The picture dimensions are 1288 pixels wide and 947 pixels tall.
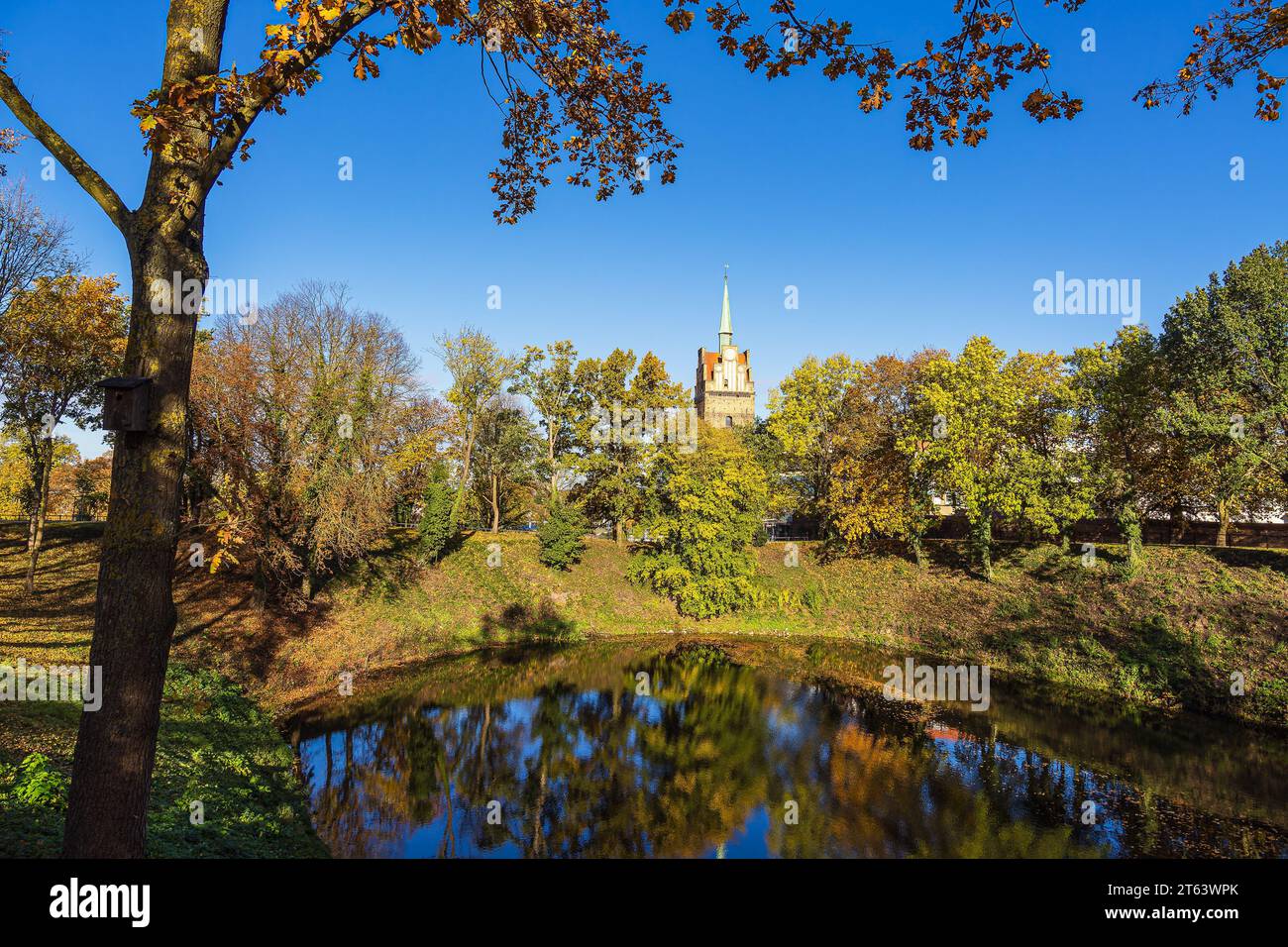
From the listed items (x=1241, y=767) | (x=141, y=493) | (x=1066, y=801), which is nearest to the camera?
(x=141, y=493)

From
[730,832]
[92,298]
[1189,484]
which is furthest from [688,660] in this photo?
[92,298]

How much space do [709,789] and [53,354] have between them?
22747 millimetres

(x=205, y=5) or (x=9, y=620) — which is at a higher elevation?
(x=205, y=5)

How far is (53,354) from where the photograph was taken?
1811 centimetres

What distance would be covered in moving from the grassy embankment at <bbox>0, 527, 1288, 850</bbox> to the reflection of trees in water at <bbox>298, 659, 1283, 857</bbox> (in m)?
2.47


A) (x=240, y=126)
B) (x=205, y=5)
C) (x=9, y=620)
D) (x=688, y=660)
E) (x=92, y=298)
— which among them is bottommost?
(x=688, y=660)

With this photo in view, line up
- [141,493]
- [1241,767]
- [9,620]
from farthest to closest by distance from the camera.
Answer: [9,620], [1241,767], [141,493]

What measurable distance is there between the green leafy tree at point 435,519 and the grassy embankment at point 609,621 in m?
1.06

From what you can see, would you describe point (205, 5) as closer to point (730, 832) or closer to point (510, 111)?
point (510, 111)

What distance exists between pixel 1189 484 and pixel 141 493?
34018 millimetres

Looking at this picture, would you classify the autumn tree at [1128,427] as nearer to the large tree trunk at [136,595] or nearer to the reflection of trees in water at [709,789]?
the reflection of trees in water at [709,789]

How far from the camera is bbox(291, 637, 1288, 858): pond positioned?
35.9 ft

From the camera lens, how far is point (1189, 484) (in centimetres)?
2522

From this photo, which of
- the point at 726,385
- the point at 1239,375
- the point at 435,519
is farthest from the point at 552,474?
the point at 726,385
